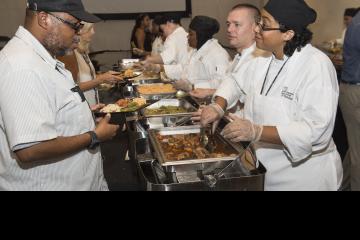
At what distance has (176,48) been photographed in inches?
157

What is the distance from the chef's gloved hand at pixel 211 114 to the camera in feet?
5.35

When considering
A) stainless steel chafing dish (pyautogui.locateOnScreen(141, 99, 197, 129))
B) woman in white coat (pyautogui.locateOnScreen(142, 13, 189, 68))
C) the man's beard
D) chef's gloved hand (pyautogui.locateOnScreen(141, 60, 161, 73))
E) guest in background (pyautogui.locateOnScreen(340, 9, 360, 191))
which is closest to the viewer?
the man's beard

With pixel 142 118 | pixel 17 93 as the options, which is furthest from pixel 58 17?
pixel 142 118

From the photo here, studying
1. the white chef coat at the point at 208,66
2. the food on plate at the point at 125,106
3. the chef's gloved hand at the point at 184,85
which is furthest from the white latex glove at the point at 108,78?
the white chef coat at the point at 208,66

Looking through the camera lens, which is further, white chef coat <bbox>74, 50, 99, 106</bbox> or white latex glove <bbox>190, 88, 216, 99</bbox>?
white chef coat <bbox>74, 50, 99, 106</bbox>

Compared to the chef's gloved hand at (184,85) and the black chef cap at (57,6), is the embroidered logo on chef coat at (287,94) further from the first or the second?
the chef's gloved hand at (184,85)

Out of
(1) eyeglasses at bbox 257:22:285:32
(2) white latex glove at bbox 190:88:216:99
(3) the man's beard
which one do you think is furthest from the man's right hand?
(2) white latex glove at bbox 190:88:216:99

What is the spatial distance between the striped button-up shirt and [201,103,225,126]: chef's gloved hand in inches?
21.6

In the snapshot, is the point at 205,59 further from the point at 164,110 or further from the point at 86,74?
the point at 86,74

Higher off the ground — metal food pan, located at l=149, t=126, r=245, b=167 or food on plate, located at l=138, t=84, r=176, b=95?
metal food pan, located at l=149, t=126, r=245, b=167

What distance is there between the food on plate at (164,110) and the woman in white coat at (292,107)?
2.61 ft

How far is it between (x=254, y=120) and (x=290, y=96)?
8.6 inches

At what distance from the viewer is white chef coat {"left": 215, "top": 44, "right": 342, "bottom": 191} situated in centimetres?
123

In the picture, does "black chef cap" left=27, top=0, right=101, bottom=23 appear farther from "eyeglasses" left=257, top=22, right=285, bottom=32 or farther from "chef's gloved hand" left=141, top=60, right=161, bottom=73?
"chef's gloved hand" left=141, top=60, right=161, bottom=73
